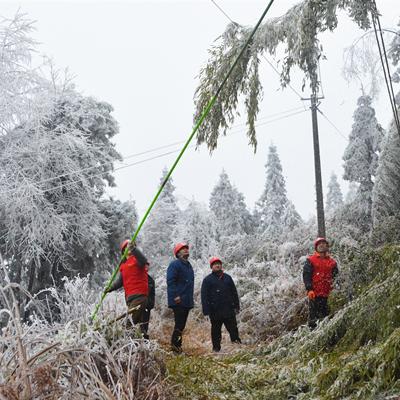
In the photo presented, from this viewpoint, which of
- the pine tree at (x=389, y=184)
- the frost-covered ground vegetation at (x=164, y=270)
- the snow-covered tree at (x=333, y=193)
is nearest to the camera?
the frost-covered ground vegetation at (x=164, y=270)

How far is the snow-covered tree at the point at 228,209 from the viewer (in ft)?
164

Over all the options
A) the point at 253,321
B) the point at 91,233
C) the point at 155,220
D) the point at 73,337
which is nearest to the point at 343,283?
the point at 253,321

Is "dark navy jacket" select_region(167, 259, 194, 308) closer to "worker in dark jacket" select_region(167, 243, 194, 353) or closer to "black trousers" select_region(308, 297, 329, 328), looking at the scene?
"worker in dark jacket" select_region(167, 243, 194, 353)

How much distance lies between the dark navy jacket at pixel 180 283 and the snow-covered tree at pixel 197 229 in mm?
28290

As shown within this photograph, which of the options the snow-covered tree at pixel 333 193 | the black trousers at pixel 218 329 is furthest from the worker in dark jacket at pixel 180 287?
the snow-covered tree at pixel 333 193

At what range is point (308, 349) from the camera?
14.9 ft

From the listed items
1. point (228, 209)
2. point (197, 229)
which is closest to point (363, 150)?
point (197, 229)

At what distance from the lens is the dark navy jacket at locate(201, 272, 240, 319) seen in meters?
7.45

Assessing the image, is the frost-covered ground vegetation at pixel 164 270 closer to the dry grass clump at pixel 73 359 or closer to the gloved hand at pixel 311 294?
the dry grass clump at pixel 73 359

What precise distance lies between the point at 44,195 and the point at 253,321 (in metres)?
8.94

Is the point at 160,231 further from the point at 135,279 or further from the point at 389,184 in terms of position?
the point at 135,279

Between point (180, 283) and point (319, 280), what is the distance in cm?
189

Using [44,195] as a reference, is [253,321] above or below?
below

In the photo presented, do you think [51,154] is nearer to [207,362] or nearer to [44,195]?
[44,195]
